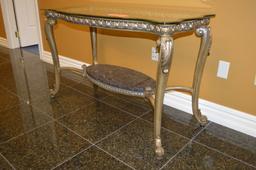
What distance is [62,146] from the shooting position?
1473mm

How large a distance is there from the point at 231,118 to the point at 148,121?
595 mm

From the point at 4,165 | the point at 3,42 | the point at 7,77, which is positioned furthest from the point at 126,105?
the point at 3,42

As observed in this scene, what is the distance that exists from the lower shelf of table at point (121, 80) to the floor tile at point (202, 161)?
435 millimetres

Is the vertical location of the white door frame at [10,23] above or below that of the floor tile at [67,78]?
above

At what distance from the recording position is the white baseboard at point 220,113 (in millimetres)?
1572

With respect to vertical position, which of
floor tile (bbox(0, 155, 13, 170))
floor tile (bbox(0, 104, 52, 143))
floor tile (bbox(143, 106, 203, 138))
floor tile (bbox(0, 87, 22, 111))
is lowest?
floor tile (bbox(0, 155, 13, 170))

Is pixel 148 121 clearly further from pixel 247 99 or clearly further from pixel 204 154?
pixel 247 99

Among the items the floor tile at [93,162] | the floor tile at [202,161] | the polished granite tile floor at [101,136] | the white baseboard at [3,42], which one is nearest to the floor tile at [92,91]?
the polished granite tile floor at [101,136]

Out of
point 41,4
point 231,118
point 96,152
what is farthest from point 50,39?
point 231,118

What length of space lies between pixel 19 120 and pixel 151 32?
1229 mm

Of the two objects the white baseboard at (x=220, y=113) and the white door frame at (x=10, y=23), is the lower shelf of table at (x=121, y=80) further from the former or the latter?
the white door frame at (x=10, y=23)

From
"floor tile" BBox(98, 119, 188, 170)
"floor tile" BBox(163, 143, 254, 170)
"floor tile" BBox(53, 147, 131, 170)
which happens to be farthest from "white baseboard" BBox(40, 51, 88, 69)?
"floor tile" BBox(163, 143, 254, 170)

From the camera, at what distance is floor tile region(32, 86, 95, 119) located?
189 centimetres

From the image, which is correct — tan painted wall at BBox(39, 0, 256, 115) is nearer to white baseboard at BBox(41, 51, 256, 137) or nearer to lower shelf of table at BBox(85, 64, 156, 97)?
white baseboard at BBox(41, 51, 256, 137)
